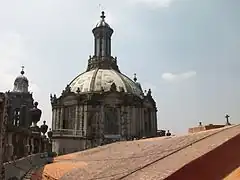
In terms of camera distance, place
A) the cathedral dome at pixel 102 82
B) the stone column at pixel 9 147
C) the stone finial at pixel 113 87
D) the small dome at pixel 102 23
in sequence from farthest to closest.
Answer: the small dome at pixel 102 23
the cathedral dome at pixel 102 82
the stone finial at pixel 113 87
the stone column at pixel 9 147

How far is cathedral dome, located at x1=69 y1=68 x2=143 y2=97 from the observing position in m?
38.4

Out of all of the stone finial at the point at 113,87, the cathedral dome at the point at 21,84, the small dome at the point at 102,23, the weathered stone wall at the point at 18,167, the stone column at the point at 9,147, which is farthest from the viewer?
the small dome at the point at 102,23

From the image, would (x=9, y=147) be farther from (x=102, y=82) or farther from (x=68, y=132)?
(x=102, y=82)

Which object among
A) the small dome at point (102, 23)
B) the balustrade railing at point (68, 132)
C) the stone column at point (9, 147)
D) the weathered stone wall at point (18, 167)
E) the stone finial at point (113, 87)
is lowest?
the weathered stone wall at point (18, 167)

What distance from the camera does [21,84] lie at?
3484 centimetres

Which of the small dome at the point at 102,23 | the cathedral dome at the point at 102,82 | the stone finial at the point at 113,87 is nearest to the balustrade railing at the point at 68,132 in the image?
the cathedral dome at the point at 102,82

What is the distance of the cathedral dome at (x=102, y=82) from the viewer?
38375 millimetres

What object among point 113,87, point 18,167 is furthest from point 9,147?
point 113,87

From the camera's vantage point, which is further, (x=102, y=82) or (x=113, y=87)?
(x=102, y=82)

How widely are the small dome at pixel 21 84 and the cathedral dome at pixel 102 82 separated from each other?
6.49 meters

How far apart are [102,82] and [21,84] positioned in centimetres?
996

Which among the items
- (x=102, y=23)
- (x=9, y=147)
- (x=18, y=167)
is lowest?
(x=18, y=167)

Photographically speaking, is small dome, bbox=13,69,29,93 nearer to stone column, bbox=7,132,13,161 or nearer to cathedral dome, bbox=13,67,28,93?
cathedral dome, bbox=13,67,28,93

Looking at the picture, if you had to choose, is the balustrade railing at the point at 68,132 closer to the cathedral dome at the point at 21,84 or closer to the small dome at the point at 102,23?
the cathedral dome at the point at 21,84
